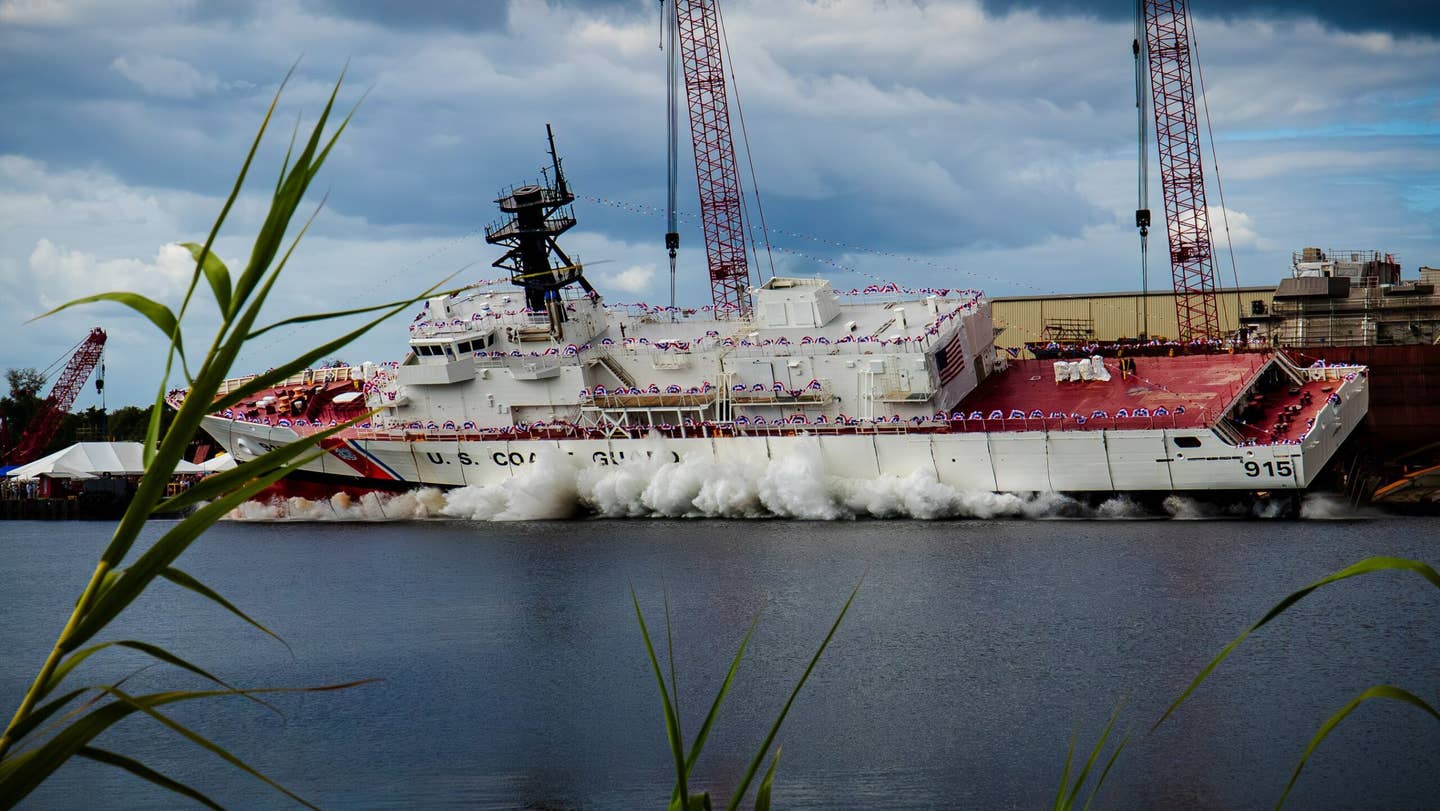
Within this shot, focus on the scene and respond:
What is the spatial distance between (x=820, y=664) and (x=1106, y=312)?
50.1m

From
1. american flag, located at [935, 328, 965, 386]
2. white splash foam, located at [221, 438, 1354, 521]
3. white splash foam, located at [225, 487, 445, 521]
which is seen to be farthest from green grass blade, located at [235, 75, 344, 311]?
white splash foam, located at [225, 487, 445, 521]

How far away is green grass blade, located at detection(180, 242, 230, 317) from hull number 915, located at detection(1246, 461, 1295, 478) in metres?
35.6

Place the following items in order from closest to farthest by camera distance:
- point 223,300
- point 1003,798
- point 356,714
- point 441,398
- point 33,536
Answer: point 223,300 → point 1003,798 → point 356,714 → point 441,398 → point 33,536

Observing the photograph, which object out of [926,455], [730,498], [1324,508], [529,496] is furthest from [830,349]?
[1324,508]

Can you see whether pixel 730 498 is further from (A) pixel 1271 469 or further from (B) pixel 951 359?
(A) pixel 1271 469

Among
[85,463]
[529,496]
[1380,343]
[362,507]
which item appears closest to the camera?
[529,496]

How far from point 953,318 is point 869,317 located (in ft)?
9.16

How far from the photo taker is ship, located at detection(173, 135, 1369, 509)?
119 feet

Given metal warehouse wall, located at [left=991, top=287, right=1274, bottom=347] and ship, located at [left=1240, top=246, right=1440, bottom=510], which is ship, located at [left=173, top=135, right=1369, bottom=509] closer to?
ship, located at [left=1240, top=246, right=1440, bottom=510]

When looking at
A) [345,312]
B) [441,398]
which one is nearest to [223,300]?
[345,312]

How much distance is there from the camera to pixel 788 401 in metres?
41.2

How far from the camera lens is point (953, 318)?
140 feet

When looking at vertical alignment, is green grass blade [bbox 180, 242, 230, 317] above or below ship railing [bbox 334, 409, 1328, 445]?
above

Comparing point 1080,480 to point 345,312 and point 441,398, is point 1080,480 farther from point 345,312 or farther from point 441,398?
point 345,312
